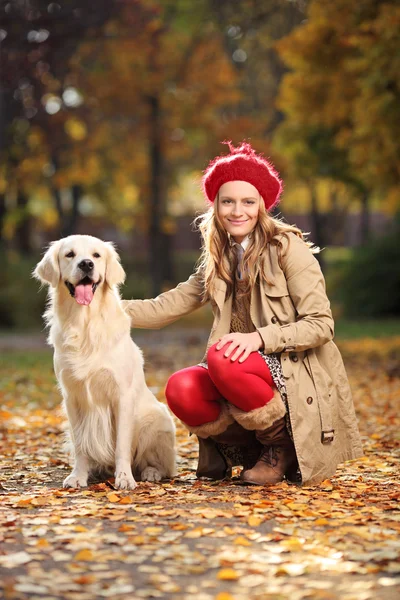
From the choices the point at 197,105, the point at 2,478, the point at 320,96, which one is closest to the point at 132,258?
the point at 197,105

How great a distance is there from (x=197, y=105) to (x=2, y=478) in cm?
1981

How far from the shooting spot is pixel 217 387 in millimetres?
5148

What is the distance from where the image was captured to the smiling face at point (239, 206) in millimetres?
5328

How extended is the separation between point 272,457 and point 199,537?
1298mm

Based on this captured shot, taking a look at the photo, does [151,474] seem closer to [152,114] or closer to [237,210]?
[237,210]

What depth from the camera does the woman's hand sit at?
5023 mm

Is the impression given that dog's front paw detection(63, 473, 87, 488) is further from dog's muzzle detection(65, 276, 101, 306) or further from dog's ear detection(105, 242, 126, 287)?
dog's ear detection(105, 242, 126, 287)

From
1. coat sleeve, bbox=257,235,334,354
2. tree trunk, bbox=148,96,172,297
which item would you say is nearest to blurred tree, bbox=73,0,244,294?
tree trunk, bbox=148,96,172,297

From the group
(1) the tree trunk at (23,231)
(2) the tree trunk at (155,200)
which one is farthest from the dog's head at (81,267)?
(1) the tree trunk at (23,231)

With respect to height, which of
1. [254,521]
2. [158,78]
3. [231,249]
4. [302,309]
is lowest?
[254,521]

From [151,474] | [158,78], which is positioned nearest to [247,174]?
[151,474]

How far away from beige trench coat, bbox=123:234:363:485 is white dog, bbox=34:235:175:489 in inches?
22.2

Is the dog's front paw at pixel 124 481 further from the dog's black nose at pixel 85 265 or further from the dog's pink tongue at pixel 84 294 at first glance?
the dog's black nose at pixel 85 265

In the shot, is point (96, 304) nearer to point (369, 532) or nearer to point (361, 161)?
point (369, 532)
